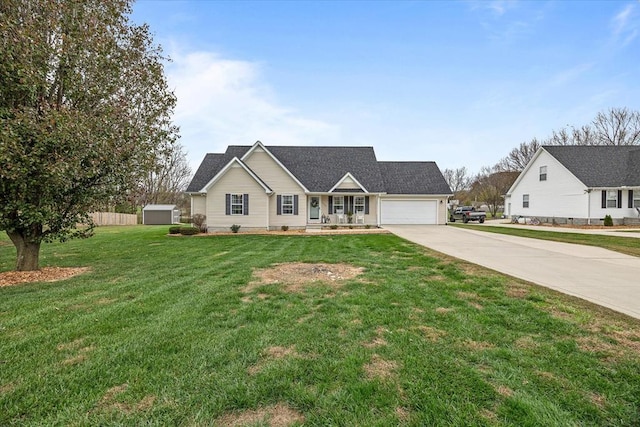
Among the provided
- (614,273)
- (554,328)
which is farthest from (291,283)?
(614,273)

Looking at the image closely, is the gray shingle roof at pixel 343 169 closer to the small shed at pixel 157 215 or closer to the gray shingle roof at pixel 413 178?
the gray shingle roof at pixel 413 178

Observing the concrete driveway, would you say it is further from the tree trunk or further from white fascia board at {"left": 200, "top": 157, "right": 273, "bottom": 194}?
the tree trunk

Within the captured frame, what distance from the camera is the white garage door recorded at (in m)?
25.6

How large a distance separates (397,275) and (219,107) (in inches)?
775

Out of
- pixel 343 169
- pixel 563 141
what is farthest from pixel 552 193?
pixel 563 141

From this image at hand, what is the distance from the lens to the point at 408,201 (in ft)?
84.0

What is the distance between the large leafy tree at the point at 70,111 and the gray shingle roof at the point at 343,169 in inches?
540

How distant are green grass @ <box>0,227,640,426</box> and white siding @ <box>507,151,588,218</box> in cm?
2441

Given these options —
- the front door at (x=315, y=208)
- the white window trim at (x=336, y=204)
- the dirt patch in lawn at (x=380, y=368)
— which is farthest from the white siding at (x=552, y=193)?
the dirt patch in lawn at (x=380, y=368)

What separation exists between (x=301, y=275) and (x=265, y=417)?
16.6 ft

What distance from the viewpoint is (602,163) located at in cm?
2527

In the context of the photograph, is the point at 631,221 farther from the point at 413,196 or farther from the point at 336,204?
the point at 336,204

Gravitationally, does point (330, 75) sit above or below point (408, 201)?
above

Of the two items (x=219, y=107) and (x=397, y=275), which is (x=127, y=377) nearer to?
(x=397, y=275)
